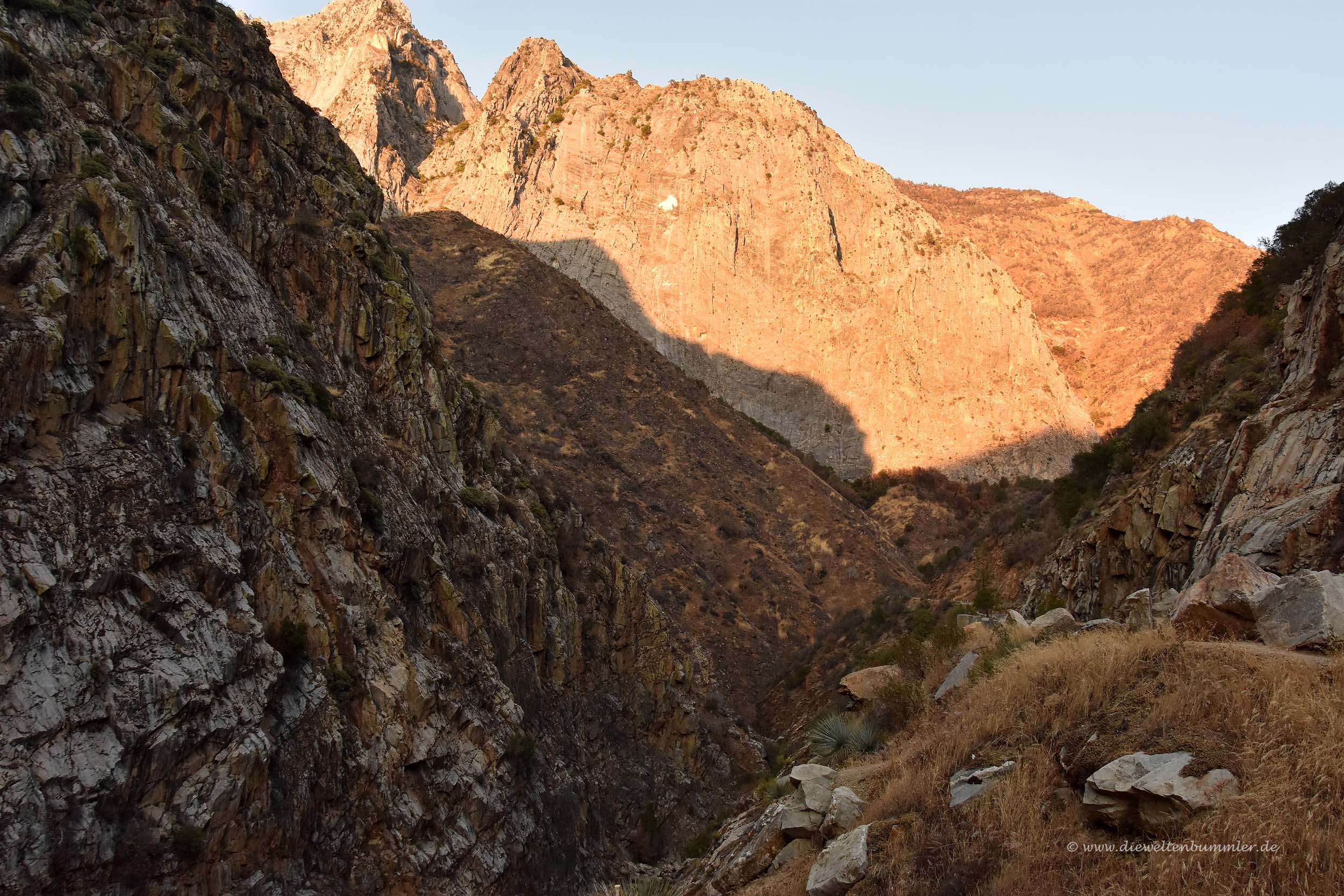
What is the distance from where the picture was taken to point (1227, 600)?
8422 mm

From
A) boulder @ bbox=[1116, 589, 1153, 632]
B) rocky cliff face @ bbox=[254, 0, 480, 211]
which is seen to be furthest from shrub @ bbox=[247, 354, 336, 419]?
rocky cliff face @ bbox=[254, 0, 480, 211]

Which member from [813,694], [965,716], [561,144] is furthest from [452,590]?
[561,144]

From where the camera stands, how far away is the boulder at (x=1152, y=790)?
5.99 metres

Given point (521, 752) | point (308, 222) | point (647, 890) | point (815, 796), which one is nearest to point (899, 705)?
point (815, 796)

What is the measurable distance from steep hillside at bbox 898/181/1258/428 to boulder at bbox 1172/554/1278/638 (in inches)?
2807

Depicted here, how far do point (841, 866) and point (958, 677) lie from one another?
5730 mm

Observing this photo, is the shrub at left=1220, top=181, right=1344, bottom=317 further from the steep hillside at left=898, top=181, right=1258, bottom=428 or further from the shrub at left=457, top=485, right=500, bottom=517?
the steep hillside at left=898, top=181, right=1258, bottom=428

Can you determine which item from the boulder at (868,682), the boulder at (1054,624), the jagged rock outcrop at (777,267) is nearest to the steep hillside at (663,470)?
the jagged rock outcrop at (777,267)

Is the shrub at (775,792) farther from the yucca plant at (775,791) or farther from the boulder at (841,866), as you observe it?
the boulder at (841,866)

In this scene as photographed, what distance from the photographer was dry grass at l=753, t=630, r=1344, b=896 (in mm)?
5480

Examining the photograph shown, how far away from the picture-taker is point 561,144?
73250 mm

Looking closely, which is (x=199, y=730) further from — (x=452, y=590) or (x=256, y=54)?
(x=256, y=54)

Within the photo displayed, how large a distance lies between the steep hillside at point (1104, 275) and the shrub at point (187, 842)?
76041 mm

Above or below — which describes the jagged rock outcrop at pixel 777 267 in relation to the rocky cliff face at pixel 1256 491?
above
